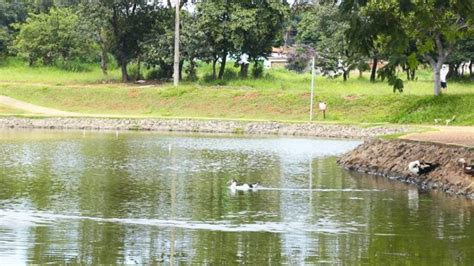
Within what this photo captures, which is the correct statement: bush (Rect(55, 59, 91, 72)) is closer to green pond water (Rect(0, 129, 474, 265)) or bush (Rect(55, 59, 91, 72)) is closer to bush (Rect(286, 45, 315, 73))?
bush (Rect(286, 45, 315, 73))

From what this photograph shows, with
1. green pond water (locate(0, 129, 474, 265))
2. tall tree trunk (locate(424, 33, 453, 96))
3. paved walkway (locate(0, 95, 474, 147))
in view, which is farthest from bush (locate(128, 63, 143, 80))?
green pond water (locate(0, 129, 474, 265))

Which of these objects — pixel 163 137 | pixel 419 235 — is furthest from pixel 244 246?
pixel 163 137

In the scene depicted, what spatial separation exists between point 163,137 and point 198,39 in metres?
21.8

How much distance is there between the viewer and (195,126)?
159 feet

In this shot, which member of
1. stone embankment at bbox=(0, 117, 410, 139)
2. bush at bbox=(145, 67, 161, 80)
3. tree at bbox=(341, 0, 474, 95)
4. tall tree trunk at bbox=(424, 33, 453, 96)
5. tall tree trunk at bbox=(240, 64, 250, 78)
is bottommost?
stone embankment at bbox=(0, 117, 410, 139)

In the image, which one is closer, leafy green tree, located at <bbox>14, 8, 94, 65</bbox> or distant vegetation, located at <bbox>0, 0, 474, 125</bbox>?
distant vegetation, located at <bbox>0, 0, 474, 125</bbox>

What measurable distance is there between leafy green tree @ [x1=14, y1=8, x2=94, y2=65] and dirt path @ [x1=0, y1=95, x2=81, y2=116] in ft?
50.5

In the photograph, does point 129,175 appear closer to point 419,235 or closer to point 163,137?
point 419,235

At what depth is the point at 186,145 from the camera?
1508 inches

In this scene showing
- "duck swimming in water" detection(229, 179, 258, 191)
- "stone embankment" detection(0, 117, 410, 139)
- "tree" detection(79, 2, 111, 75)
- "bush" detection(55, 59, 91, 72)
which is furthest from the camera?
"bush" detection(55, 59, 91, 72)

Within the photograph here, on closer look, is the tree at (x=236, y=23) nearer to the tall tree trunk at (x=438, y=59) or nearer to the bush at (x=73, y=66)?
the bush at (x=73, y=66)

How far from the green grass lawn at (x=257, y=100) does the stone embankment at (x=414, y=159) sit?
48.8 ft

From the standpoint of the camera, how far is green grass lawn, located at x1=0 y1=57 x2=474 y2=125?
49.1 m

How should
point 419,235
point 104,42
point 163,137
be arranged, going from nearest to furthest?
point 419,235 < point 163,137 < point 104,42
